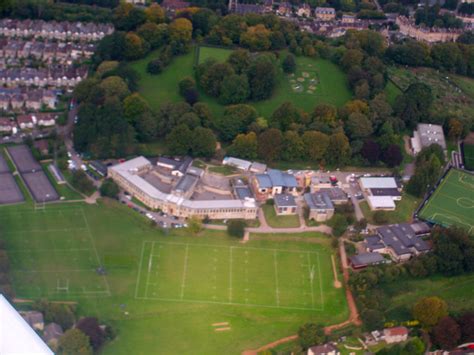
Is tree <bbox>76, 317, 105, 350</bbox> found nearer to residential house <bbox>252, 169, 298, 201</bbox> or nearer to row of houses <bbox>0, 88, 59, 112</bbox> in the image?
residential house <bbox>252, 169, 298, 201</bbox>

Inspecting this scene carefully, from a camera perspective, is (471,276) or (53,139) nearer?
(471,276)

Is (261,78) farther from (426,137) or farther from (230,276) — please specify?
(230,276)

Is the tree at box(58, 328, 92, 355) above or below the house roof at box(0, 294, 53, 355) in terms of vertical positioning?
below

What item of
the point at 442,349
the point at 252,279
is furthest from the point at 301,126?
the point at 442,349

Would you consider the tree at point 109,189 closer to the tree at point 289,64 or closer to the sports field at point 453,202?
the sports field at point 453,202

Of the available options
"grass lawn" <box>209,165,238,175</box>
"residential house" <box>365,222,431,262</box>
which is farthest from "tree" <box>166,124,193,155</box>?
"residential house" <box>365,222,431,262</box>

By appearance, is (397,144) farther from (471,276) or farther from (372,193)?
(471,276)
